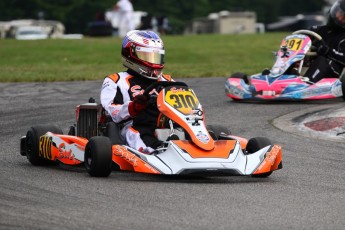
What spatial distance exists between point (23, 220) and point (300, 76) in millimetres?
9275

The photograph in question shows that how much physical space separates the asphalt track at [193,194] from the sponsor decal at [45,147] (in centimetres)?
14

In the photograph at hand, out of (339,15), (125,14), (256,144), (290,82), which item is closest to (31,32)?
(125,14)

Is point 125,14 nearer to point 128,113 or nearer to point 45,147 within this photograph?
point 45,147

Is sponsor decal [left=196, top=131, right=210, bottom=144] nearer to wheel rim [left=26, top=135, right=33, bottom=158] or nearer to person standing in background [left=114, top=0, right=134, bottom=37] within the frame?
wheel rim [left=26, top=135, right=33, bottom=158]

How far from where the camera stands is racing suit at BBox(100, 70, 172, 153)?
364 inches

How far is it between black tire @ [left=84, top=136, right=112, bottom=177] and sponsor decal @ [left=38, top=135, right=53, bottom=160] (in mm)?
910

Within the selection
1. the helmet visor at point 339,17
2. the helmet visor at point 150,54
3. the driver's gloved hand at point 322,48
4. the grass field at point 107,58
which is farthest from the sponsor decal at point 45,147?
the grass field at point 107,58

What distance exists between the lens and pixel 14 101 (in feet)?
52.7

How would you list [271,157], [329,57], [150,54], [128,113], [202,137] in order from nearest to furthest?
[202,137] → [271,157] → [128,113] → [150,54] → [329,57]

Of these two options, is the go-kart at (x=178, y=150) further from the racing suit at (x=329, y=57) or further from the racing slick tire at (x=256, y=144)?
the racing suit at (x=329, y=57)

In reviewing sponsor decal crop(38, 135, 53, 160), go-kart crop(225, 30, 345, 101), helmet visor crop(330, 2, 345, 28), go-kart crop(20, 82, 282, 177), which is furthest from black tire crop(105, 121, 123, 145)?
helmet visor crop(330, 2, 345, 28)

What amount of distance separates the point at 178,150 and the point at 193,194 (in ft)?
2.43

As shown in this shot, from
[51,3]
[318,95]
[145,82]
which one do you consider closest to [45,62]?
[318,95]

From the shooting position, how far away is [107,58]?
2712cm
